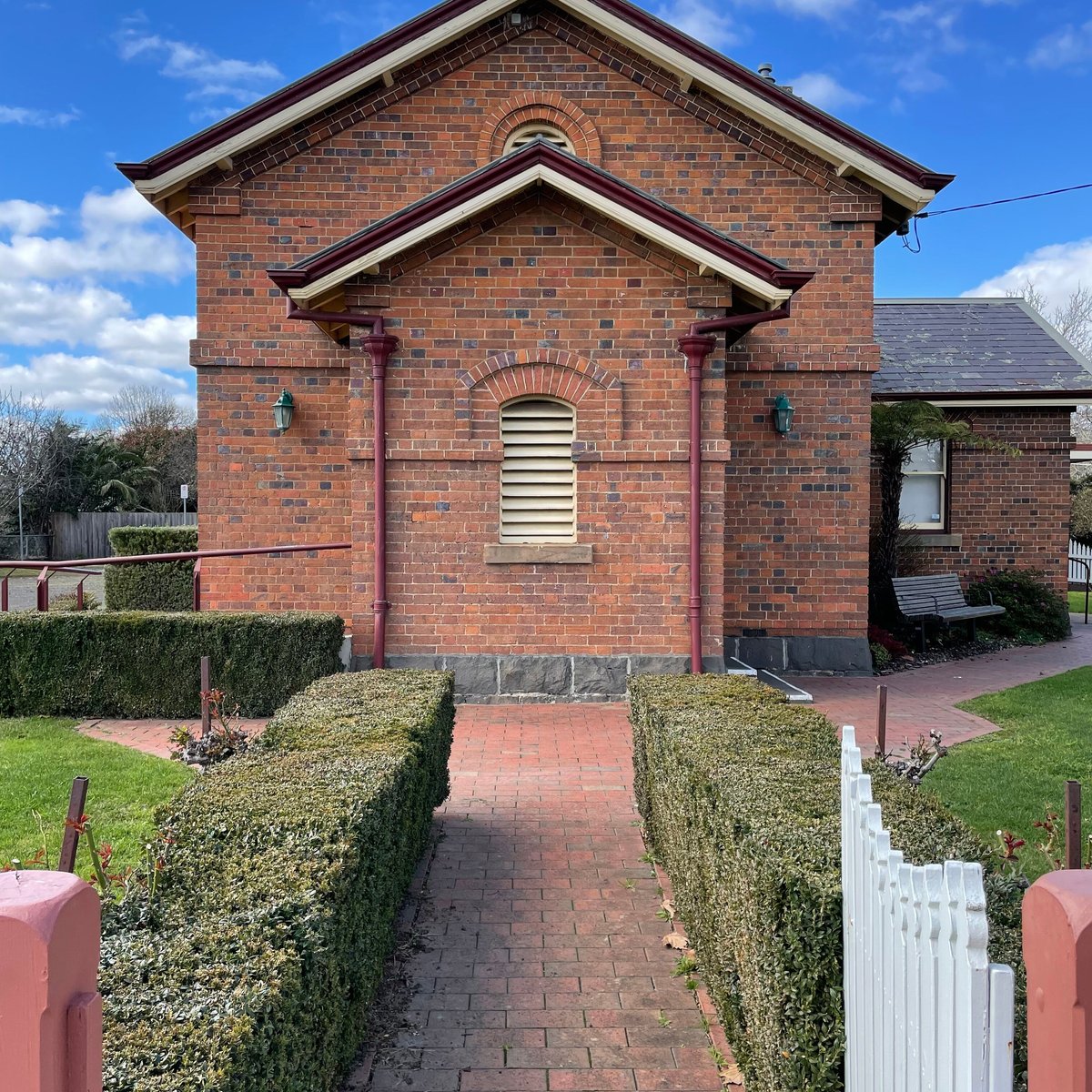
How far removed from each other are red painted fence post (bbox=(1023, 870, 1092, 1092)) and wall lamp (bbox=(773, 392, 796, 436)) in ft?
34.4

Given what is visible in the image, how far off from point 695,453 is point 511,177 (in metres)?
3.33

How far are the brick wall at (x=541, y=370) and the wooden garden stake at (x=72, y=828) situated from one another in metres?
6.52

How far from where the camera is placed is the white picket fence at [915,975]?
1.64 metres

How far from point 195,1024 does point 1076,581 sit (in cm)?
3091

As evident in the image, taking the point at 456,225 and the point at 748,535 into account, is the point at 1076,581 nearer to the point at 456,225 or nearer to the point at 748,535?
the point at 748,535

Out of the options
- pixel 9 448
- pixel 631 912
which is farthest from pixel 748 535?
pixel 9 448

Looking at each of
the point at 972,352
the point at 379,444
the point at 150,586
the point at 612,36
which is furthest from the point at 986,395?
the point at 150,586

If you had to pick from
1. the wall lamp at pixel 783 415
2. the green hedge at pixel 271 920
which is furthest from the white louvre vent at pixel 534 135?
the green hedge at pixel 271 920

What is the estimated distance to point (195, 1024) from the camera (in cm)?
218

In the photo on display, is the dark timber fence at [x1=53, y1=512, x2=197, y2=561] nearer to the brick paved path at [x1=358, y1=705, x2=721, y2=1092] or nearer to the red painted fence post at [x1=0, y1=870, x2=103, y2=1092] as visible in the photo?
the brick paved path at [x1=358, y1=705, x2=721, y2=1092]

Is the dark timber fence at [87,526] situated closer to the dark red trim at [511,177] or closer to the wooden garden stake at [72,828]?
the dark red trim at [511,177]

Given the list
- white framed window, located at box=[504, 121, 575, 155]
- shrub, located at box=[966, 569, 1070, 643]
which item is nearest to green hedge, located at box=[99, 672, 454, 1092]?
white framed window, located at box=[504, 121, 575, 155]

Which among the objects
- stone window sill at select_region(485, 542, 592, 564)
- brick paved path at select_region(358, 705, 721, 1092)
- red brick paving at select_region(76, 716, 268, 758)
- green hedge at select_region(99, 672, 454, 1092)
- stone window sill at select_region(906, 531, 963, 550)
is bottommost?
brick paved path at select_region(358, 705, 721, 1092)

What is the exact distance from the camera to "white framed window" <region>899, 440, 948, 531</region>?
52.4 ft
